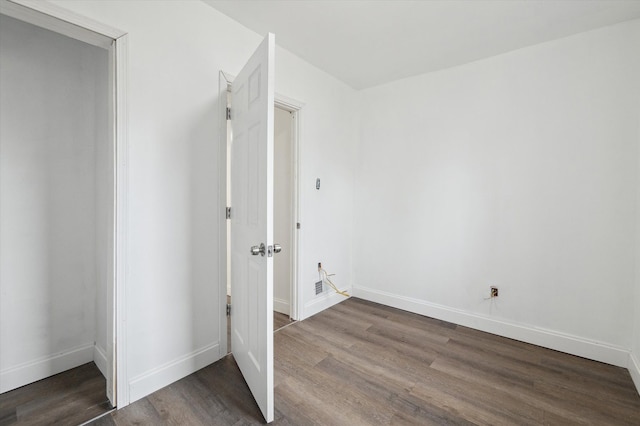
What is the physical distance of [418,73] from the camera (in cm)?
315

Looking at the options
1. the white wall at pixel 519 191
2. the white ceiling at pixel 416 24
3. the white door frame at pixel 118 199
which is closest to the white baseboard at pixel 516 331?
the white wall at pixel 519 191

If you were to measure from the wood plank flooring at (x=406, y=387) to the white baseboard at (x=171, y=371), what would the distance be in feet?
0.15

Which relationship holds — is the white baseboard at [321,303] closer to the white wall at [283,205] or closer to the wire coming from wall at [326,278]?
the wire coming from wall at [326,278]

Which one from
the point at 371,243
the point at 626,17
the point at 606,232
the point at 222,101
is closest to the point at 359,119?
the point at 371,243

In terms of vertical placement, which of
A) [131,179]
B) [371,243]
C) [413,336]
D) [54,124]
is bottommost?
[413,336]

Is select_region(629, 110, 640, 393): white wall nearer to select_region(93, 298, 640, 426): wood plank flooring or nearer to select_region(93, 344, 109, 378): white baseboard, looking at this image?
select_region(93, 298, 640, 426): wood plank flooring

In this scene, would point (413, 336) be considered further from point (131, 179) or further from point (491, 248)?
point (131, 179)

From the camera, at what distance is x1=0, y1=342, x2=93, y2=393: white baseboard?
6.06ft

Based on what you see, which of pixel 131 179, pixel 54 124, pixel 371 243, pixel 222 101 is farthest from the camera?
pixel 371 243

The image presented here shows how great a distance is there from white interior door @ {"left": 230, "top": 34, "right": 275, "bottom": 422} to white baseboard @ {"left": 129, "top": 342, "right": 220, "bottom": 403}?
183 millimetres

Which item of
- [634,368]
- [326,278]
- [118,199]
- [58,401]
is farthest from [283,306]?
[634,368]

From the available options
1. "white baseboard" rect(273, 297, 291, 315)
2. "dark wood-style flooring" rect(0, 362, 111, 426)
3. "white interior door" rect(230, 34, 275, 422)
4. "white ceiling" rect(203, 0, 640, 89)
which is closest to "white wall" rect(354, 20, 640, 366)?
"white ceiling" rect(203, 0, 640, 89)

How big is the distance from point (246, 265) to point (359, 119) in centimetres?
253

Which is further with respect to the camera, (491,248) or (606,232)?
(491,248)
